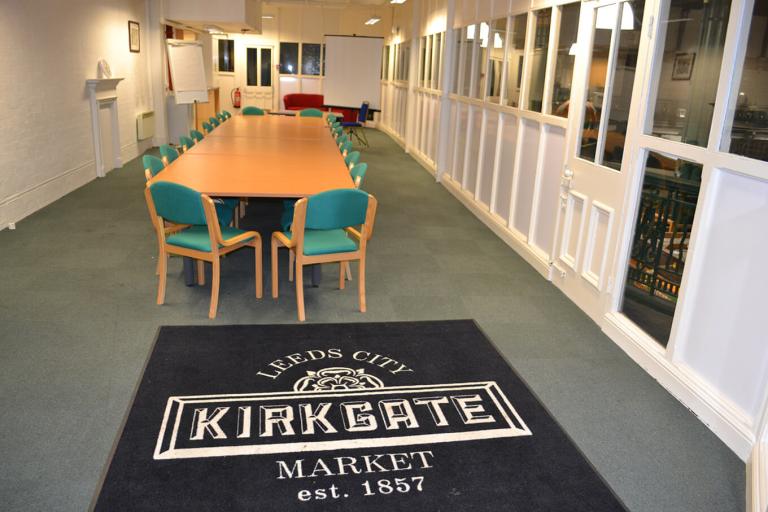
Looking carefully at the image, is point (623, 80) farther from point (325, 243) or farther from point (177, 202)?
point (177, 202)

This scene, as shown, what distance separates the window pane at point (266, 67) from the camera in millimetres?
17328

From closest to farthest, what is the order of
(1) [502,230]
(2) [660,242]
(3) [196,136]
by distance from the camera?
(2) [660,242] → (1) [502,230] → (3) [196,136]

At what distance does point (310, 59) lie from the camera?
57.1ft

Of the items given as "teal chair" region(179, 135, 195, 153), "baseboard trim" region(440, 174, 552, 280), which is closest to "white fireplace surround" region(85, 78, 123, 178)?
"teal chair" region(179, 135, 195, 153)

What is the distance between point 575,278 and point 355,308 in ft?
5.30

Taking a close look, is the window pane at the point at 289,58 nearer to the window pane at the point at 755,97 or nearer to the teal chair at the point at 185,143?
the teal chair at the point at 185,143

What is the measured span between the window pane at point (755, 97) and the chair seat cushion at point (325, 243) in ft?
7.25

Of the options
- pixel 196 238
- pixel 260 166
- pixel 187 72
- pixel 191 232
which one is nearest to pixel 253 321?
pixel 196 238

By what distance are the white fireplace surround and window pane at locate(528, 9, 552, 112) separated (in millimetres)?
5603

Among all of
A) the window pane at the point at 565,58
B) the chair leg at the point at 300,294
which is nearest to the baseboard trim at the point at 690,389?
the window pane at the point at 565,58

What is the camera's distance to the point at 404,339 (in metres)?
3.65

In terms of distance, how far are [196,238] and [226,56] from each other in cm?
1471

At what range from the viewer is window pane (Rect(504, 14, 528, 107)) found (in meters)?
5.73

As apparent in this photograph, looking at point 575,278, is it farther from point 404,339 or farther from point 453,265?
point 404,339
